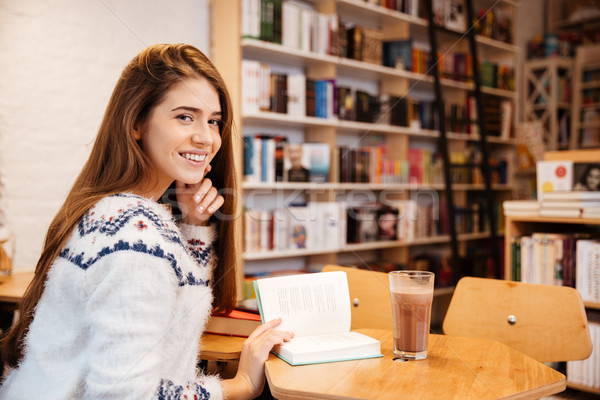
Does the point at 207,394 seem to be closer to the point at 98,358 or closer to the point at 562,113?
the point at 98,358

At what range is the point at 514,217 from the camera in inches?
102

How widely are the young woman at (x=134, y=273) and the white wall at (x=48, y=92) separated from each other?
4.07 feet

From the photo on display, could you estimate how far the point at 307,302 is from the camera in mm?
1168

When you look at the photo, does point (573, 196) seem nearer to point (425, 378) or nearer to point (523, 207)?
point (523, 207)

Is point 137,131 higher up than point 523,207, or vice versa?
point 137,131

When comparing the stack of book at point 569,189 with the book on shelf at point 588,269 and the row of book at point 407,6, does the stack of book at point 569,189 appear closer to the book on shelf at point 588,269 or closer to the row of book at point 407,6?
the book on shelf at point 588,269

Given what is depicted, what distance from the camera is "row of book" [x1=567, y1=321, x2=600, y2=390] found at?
2354mm

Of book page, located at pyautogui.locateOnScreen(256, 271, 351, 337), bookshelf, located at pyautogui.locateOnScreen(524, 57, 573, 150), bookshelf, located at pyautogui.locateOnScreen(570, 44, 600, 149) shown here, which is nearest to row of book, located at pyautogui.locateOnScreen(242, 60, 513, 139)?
bookshelf, located at pyautogui.locateOnScreen(524, 57, 573, 150)

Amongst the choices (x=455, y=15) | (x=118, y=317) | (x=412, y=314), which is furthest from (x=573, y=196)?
(x=455, y=15)

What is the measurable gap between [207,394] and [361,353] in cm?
32

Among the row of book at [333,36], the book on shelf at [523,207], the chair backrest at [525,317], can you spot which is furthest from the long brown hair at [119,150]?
the book on shelf at [523,207]

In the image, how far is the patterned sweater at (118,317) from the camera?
2.94ft

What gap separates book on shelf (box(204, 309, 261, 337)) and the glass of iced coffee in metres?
0.37

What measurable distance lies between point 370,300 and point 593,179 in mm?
1336
